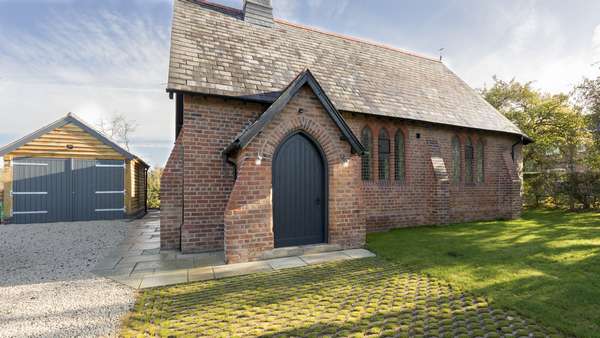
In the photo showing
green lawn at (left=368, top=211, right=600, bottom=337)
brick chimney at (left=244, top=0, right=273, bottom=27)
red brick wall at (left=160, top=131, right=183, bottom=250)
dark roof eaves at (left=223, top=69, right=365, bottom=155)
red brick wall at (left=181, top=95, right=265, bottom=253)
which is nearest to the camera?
green lawn at (left=368, top=211, right=600, bottom=337)

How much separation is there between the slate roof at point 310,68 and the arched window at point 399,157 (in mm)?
841

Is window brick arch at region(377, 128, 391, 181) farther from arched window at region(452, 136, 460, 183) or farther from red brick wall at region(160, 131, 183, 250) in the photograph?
red brick wall at region(160, 131, 183, 250)

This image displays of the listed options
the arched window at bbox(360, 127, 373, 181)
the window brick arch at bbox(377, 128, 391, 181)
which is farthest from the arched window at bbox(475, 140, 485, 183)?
the arched window at bbox(360, 127, 373, 181)

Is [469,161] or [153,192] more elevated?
[469,161]

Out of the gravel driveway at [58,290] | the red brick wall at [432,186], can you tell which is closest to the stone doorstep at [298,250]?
the gravel driveway at [58,290]

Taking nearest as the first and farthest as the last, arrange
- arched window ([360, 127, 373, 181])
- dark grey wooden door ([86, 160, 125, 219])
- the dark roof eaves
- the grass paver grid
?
the grass paver grid → the dark roof eaves → arched window ([360, 127, 373, 181]) → dark grey wooden door ([86, 160, 125, 219])

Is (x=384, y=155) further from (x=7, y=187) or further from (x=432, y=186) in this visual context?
(x=7, y=187)

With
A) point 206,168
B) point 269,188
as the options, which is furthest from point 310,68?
point 269,188

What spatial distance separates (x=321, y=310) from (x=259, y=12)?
11022 mm

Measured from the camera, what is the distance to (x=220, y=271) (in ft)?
17.9

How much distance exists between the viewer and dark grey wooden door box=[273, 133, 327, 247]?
6590 mm

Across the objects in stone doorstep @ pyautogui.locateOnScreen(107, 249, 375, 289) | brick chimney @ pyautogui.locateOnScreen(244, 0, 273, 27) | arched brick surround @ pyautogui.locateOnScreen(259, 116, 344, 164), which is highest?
brick chimney @ pyautogui.locateOnScreen(244, 0, 273, 27)

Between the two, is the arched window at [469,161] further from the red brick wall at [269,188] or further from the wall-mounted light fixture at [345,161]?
the wall-mounted light fixture at [345,161]

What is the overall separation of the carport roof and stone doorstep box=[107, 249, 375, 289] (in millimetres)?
9635
